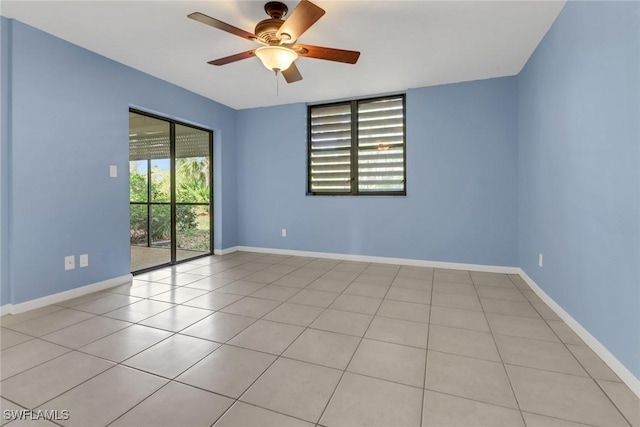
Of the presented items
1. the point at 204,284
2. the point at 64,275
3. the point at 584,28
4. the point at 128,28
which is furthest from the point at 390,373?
the point at 128,28

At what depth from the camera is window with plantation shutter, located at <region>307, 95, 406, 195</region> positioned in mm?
4441

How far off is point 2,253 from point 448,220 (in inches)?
192

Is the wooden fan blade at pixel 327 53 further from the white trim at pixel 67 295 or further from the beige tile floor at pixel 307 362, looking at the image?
the white trim at pixel 67 295

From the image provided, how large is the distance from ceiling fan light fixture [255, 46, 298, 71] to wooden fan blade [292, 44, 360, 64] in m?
0.07

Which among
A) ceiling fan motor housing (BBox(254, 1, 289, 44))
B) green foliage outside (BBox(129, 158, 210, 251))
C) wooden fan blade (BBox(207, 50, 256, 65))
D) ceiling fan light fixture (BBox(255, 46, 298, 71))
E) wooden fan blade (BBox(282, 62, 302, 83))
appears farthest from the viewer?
green foliage outside (BBox(129, 158, 210, 251))

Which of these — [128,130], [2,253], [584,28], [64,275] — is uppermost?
[584,28]

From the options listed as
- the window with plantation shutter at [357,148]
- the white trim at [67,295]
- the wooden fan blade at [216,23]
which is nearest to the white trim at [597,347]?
the window with plantation shutter at [357,148]

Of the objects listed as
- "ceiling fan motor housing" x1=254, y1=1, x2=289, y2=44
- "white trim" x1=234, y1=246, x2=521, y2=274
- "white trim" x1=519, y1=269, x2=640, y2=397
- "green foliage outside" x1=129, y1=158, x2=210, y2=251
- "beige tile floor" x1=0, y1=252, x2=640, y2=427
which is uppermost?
"ceiling fan motor housing" x1=254, y1=1, x2=289, y2=44

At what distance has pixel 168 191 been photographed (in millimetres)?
4395

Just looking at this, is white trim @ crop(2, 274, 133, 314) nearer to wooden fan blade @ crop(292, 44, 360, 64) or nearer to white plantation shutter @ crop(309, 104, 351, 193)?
white plantation shutter @ crop(309, 104, 351, 193)

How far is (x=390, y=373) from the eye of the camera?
1.70 metres

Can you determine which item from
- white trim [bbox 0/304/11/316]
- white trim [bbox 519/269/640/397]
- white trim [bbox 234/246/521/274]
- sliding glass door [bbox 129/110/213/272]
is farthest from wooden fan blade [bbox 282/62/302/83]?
white trim [bbox 0/304/11/316]

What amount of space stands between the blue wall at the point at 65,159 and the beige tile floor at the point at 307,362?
0.43 meters

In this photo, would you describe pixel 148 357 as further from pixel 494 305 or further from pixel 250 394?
pixel 494 305
